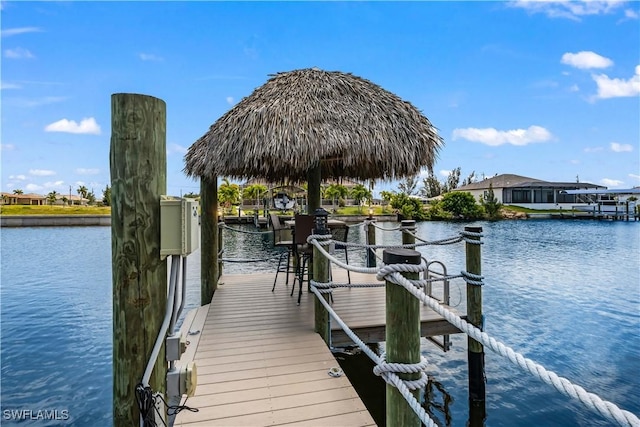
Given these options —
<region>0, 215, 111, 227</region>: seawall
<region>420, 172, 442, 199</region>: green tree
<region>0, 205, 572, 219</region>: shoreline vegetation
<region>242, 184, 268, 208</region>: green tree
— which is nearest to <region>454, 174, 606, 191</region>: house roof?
<region>0, 205, 572, 219</region>: shoreline vegetation

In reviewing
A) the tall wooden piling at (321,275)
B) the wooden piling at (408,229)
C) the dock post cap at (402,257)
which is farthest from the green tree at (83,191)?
the dock post cap at (402,257)

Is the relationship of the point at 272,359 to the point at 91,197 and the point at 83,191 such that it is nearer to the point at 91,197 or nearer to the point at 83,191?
the point at 91,197

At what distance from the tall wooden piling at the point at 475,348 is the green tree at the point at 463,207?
32.3 meters

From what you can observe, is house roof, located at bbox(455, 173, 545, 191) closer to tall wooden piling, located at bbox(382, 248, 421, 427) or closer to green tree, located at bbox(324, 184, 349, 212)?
green tree, located at bbox(324, 184, 349, 212)

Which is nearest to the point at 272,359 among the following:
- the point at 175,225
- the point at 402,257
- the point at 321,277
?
the point at 321,277

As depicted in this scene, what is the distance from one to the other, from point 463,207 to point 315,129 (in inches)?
1294

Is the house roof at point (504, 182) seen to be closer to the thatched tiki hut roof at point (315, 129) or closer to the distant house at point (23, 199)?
the thatched tiki hut roof at point (315, 129)

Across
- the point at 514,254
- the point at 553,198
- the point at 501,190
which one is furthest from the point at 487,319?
the point at 553,198

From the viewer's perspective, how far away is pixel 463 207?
3391 cm

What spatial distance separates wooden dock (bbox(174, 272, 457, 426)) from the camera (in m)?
2.09

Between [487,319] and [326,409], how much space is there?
5.44 metres

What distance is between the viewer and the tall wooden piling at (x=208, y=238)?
4.68 metres

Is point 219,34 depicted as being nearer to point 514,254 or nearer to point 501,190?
point 514,254

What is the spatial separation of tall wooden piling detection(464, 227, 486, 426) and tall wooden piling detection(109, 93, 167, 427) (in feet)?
9.92
